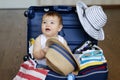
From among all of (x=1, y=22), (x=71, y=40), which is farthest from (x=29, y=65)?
(x=1, y=22)

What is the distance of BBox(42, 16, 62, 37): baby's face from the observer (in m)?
1.35

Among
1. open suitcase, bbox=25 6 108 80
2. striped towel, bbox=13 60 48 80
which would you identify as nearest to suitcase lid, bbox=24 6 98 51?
open suitcase, bbox=25 6 108 80

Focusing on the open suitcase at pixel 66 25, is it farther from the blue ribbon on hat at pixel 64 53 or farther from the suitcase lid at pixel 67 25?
the blue ribbon on hat at pixel 64 53

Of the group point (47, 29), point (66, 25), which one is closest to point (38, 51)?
point (47, 29)

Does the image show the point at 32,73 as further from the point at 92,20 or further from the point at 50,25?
the point at 92,20

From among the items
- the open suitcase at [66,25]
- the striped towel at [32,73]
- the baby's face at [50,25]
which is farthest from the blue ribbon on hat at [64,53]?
the open suitcase at [66,25]

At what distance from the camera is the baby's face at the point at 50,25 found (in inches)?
53.0

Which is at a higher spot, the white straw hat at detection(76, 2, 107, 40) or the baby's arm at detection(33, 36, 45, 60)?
the white straw hat at detection(76, 2, 107, 40)

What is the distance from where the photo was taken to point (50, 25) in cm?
135

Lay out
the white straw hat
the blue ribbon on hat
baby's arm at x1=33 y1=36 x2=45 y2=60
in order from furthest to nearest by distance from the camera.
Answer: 1. the white straw hat
2. baby's arm at x1=33 y1=36 x2=45 y2=60
3. the blue ribbon on hat

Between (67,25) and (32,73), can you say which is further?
(67,25)

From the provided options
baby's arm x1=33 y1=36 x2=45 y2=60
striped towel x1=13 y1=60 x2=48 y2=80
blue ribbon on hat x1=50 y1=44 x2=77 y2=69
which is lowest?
striped towel x1=13 y1=60 x2=48 y2=80

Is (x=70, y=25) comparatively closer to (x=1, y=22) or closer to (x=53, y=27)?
(x=53, y=27)

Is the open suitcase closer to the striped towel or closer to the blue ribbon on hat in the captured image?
the striped towel
